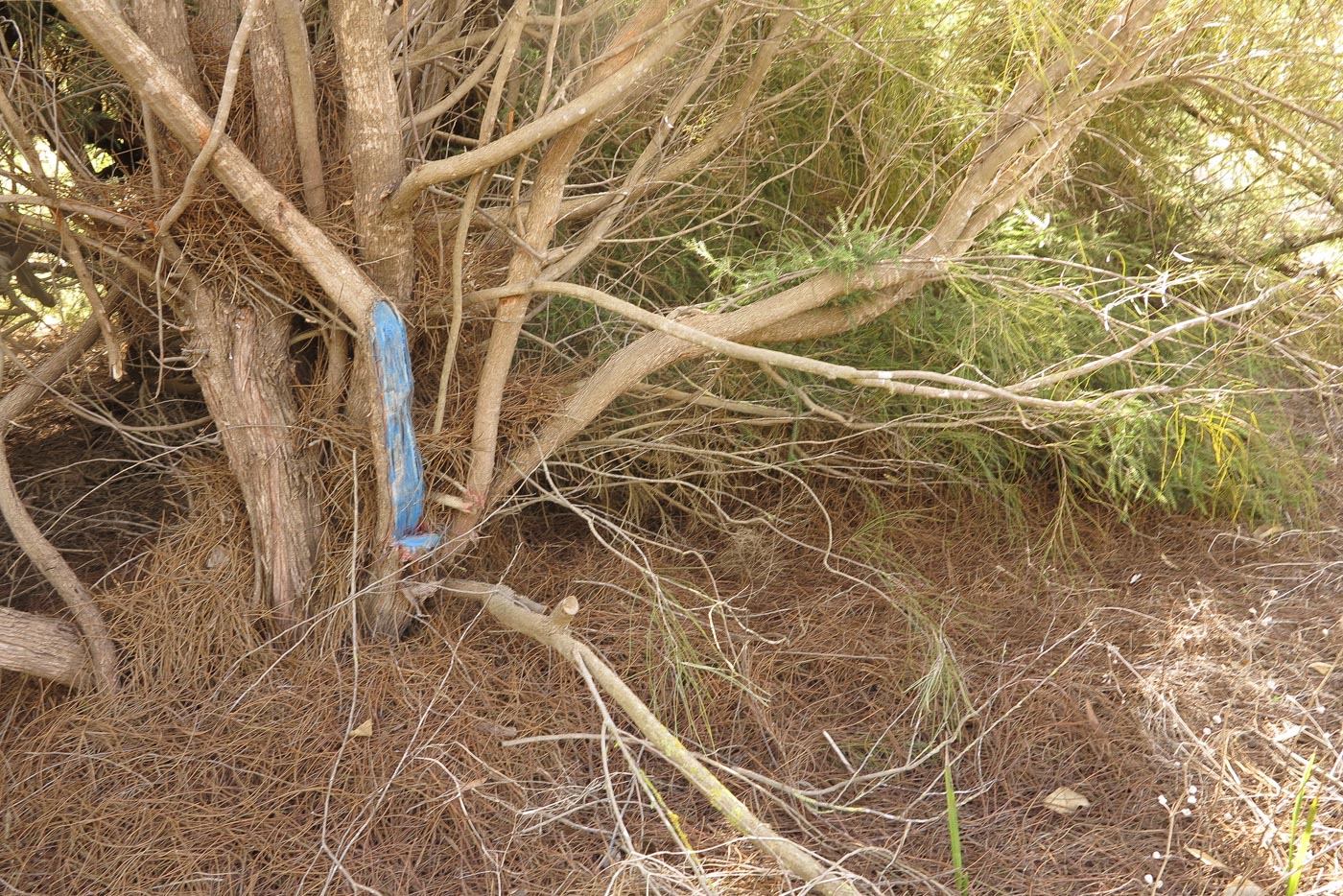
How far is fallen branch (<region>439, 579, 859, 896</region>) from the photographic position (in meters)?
2.11

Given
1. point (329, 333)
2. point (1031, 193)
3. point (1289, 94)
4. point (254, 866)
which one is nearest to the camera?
point (254, 866)

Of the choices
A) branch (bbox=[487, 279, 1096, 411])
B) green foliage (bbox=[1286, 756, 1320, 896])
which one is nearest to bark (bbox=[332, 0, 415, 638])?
branch (bbox=[487, 279, 1096, 411])

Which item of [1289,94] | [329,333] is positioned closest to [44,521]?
[329,333]

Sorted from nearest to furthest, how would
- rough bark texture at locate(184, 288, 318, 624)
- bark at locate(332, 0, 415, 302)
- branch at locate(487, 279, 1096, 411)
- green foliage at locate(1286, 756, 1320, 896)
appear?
green foliage at locate(1286, 756, 1320, 896) → branch at locate(487, 279, 1096, 411) → bark at locate(332, 0, 415, 302) → rough bark texture at locate(184, 288, 318, 624)

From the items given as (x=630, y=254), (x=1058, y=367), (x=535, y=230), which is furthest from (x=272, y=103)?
(x=1058, y=367)

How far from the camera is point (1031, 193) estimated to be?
3334 millimetres

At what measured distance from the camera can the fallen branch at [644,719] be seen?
6.93 ft

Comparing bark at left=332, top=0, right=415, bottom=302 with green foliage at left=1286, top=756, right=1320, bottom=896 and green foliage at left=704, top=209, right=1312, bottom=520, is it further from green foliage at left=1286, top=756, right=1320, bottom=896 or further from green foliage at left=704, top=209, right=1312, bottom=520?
green foliage at left=1286, top=756, right=1320, bottom=896

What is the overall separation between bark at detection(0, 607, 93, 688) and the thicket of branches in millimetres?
18

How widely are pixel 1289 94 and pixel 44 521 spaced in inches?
151

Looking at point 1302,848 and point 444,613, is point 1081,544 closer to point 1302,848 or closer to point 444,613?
point 1302,848

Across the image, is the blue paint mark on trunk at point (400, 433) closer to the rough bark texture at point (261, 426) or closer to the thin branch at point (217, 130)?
the rough bark texture at point (261, 426)

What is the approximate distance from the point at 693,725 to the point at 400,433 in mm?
1014

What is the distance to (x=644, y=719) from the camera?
233cm
